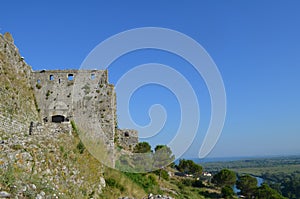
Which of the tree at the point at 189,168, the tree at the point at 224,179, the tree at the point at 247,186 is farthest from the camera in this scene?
the tree at the point at 189,168

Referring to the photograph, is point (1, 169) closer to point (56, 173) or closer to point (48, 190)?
point (48, 190)

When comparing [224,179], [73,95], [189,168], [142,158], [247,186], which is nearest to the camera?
[73,95]

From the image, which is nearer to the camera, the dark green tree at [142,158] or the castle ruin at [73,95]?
the castle ruin at [73,95]

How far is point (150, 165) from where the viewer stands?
2488cm

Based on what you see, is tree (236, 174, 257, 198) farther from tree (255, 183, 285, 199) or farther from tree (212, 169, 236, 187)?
tree (212, 169, 236, 187)

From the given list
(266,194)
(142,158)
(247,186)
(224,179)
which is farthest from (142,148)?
(247,186)

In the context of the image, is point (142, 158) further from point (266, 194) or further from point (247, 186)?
point (247, 186)

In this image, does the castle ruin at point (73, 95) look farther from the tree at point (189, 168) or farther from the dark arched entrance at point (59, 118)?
the tree at point (189, 168)

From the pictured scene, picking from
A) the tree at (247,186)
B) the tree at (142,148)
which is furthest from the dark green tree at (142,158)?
the tree at (247,186)

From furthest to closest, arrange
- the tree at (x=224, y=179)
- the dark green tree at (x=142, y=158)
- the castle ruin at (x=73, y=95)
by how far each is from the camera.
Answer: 1. the tree at (x=224, y=179)
2. the dark green tree at (x=142, y=158)
3. the castle ruin at (x=73, y=95)

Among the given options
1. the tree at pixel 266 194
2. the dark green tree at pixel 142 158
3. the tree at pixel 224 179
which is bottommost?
the tree at pixel 266 194

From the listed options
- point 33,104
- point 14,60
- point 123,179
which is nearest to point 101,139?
point 123,179

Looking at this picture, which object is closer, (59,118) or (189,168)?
(59,118)

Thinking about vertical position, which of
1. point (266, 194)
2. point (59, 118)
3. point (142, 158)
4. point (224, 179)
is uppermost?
point (59, 118)
